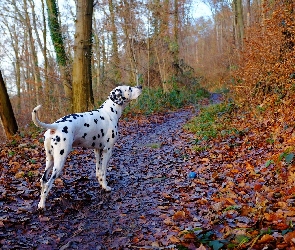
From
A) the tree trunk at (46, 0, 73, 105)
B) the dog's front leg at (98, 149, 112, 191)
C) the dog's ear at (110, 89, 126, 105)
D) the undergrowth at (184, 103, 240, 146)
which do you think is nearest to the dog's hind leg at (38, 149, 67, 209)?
the dog's front leg at (98, 149, 112, 191)

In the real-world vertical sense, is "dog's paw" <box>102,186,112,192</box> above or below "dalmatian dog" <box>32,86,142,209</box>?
below

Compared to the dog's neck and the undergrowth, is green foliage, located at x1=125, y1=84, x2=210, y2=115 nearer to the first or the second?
the undergrowth

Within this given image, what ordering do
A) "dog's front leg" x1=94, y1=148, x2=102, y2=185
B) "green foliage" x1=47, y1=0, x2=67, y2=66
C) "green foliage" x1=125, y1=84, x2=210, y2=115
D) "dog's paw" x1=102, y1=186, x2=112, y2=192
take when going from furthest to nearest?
"green foliage" x1=125, y1=84, x2=210, y2=115 → "green foliage" x1=47, y1=0, x2=67, y2=66 → "dog's front leg" x1=94, y1=148, x2=102, y2=185 → "dog's paw" x1=102, y1=186, x2=112, y2=192

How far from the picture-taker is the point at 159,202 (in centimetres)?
546

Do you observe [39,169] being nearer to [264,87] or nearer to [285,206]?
[285,206]

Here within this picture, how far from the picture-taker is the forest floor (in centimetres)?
378

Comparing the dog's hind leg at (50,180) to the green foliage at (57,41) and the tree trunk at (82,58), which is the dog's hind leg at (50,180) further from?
the green foliage at (57,41)

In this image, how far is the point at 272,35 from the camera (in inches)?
402

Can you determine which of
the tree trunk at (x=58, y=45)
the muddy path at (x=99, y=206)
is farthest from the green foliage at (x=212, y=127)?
the tree trunk at (x=58, y=45)

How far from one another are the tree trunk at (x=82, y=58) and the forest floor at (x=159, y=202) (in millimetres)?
4870

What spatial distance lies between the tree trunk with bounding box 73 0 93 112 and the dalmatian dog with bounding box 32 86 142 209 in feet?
23.1

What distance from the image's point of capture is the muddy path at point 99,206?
13.7 feet

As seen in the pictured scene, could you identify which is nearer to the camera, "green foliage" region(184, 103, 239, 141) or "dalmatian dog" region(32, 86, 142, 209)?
"dalmatian dog" region(32, 86, 142, 209)

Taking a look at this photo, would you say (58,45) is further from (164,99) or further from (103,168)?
(103,168)
